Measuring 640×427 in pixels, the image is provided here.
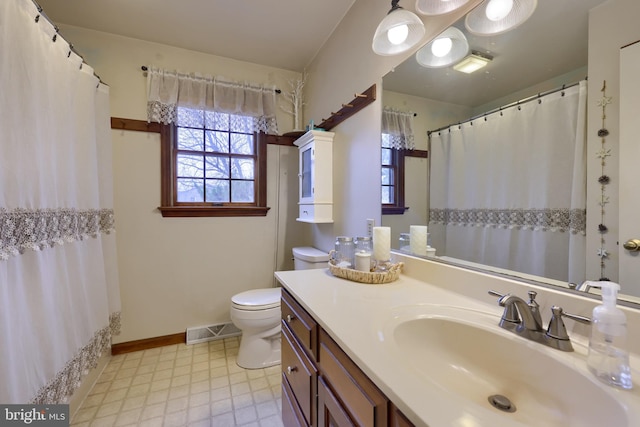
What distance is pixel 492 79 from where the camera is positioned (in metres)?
0.96

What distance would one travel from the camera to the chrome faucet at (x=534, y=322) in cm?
63

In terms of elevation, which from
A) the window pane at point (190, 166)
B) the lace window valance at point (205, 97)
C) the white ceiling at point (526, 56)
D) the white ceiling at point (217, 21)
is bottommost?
the window pane at point (190, 166)

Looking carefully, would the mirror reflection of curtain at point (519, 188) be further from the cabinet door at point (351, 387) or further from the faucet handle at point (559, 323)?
the cabinet door at point (351, 387)

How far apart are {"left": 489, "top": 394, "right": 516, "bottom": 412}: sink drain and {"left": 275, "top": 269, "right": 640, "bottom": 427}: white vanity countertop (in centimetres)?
1

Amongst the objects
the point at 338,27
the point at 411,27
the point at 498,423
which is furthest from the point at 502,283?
the point at 338,27

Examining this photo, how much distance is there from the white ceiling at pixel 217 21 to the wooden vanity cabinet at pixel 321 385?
1864 mm

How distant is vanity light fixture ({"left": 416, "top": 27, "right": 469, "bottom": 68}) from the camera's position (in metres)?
1.07

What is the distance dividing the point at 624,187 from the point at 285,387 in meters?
1.39

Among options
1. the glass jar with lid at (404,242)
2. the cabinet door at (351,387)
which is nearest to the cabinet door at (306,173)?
the glass jar with lid at (404,242)

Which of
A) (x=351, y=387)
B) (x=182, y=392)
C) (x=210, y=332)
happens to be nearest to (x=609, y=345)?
(x=351, y=387)

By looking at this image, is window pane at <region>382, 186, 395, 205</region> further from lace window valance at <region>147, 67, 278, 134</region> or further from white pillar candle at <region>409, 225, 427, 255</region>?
lace window valance at <region>147, 67, 278, 134</region>

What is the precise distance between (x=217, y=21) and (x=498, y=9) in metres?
1.81

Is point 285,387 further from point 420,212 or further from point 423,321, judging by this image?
point 420,212

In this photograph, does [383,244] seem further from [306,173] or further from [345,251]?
[306,173]
